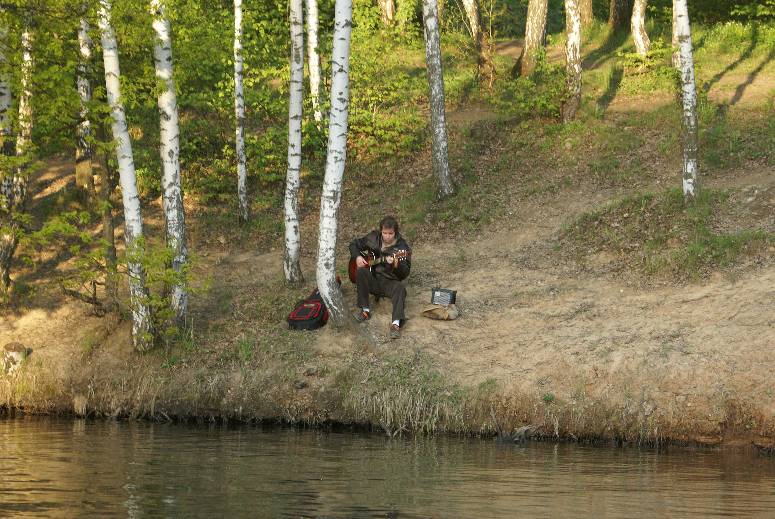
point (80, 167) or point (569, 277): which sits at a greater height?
point (80, 167)

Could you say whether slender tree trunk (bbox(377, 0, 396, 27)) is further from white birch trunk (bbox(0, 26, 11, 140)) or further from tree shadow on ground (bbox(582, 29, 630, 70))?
white birch trunk (bbox(0, 26, 11, 140))

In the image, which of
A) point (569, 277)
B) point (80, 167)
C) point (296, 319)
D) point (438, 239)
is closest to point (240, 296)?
point (296, 319)

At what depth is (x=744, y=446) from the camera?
13.0 m

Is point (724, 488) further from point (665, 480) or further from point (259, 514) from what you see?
point (259, 514)

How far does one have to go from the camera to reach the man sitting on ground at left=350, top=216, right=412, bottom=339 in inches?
637

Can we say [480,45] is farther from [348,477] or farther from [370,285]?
[348,477]

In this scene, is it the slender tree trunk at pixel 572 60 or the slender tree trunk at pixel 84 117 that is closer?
the slender tree trunk at pixel 84 117

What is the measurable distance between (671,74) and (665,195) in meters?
7.32

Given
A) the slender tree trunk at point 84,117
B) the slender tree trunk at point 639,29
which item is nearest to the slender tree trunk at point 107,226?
the slender tree trunk at point 84,117

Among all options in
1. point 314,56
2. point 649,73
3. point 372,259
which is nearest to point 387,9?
point 314,56

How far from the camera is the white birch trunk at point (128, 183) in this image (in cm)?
1543

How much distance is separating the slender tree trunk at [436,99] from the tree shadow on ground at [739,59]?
7.73 metres

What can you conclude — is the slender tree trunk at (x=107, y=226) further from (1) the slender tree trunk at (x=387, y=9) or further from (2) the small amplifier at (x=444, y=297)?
(1) the slender tree trunk at (x=387, y=9)

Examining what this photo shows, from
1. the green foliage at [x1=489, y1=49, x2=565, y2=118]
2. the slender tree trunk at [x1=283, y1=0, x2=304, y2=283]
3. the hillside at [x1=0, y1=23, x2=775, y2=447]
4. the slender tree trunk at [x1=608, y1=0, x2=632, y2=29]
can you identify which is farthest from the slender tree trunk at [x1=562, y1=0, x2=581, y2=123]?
the slender tree trunk at [x1=608, y1=0, x2=632, y2=29]
